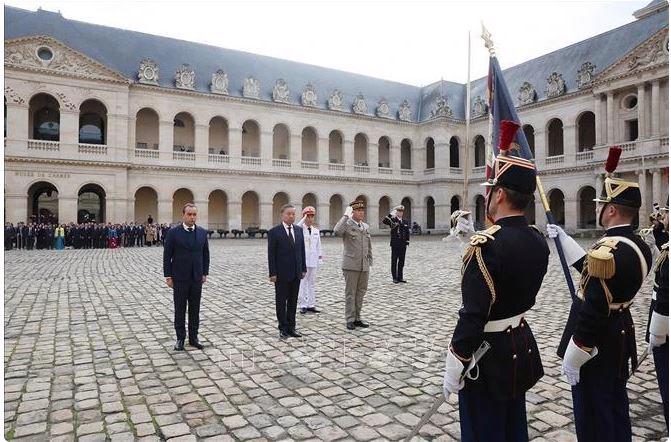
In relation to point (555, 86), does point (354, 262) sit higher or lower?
lower

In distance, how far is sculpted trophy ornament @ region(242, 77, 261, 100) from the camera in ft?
123

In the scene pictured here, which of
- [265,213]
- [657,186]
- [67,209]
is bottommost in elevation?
[265,213]

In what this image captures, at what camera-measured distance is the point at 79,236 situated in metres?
26.8

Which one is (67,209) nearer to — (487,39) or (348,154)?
(348,154)

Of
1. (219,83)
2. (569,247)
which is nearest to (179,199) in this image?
(219,83)

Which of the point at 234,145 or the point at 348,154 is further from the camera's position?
the point at 348,154

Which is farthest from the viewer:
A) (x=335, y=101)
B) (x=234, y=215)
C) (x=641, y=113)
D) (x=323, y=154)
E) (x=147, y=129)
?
(x=335, y=101)

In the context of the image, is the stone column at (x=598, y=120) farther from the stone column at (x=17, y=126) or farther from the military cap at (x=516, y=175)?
the stone column at (x=17, y=126)

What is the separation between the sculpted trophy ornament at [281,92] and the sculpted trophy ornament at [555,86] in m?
20.4

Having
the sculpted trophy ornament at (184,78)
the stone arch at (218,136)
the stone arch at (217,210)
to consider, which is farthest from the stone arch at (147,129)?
the stone arch at (217,210)

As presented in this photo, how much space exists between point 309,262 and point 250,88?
30.9 metres

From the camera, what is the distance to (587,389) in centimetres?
328

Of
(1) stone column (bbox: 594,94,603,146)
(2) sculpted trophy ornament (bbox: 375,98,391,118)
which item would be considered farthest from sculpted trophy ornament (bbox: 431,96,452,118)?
(1) stone column (bbox: 594,94,603,146)

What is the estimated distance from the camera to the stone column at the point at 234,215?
118 feet
